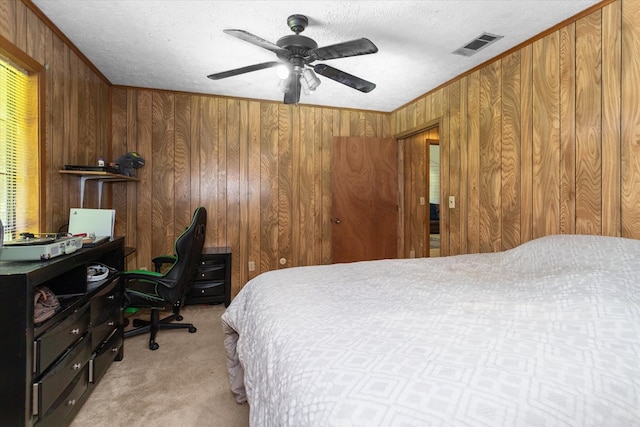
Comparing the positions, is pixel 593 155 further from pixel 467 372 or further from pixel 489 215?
pixel 467 372

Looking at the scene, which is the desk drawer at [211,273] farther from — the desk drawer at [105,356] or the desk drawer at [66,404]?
the desk drawer at [66,404]

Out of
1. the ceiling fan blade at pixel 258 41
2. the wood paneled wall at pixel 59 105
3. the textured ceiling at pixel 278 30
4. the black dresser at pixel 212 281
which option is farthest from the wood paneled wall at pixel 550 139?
the wood paneled wall at pixel 59 105

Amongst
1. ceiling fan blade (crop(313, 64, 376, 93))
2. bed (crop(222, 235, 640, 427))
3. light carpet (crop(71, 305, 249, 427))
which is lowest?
light carpet (crop(71, 305, 249, 427))

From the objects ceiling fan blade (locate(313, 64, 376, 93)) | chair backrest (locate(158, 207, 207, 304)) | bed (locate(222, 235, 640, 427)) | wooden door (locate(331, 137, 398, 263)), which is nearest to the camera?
bed (locate(222, 235, 640, 427))

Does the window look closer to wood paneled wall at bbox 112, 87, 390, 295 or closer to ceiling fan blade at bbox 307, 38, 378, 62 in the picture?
wood paneled wall at bbox 112, 87, 390, 295

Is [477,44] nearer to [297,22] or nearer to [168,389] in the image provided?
[297,22]

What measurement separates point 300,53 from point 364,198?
2.35 m

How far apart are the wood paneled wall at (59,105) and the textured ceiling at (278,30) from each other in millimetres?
135

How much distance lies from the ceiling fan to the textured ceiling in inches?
8.9

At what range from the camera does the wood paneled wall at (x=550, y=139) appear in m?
1.84

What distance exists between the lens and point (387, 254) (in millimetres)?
4211

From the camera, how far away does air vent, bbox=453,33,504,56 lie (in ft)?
7.77

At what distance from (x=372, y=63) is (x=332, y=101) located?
115cm

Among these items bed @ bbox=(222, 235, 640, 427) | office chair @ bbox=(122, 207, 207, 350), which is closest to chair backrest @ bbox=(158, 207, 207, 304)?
office chair @ bbox=(122, 207, 207, 350)
